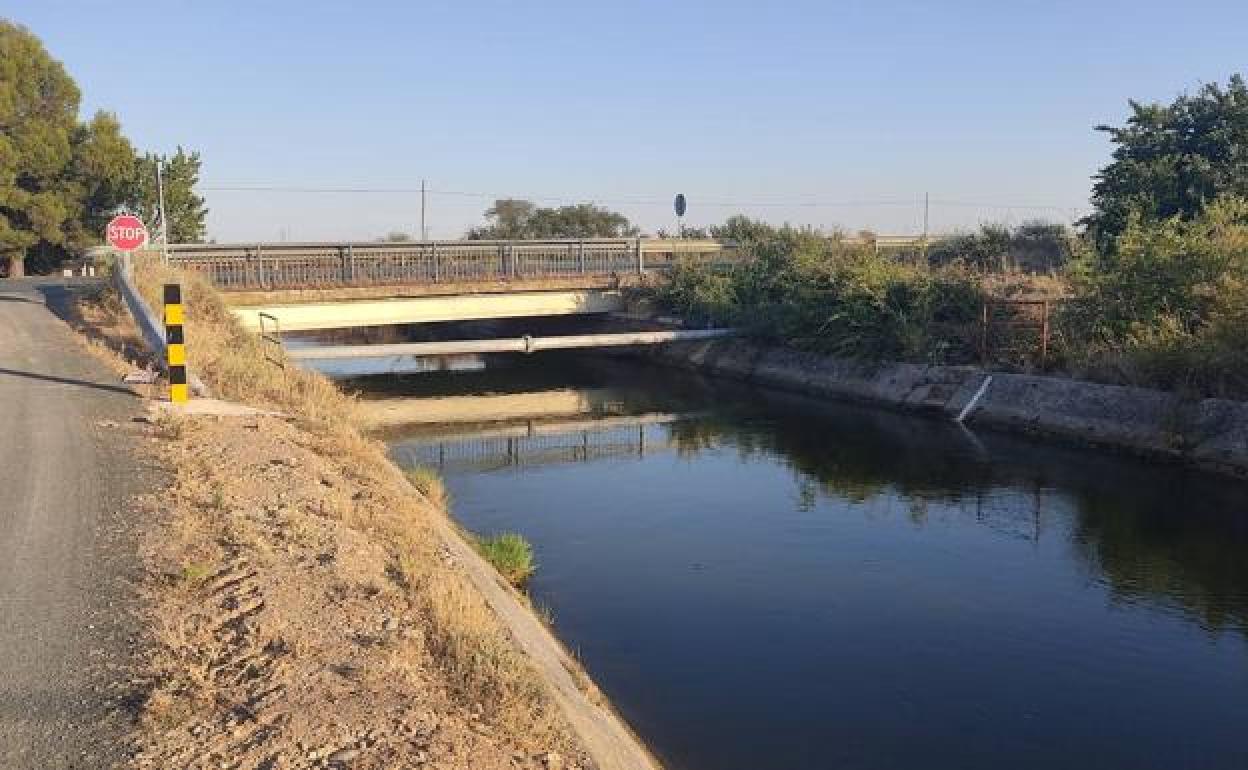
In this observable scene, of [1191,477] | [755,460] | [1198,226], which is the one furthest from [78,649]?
[1198,226]

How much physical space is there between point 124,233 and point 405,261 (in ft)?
64.2

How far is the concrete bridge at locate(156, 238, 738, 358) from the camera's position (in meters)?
35.4

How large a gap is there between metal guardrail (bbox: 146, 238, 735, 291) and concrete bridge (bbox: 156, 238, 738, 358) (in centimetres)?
4

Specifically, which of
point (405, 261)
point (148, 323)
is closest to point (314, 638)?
point (148, 323)

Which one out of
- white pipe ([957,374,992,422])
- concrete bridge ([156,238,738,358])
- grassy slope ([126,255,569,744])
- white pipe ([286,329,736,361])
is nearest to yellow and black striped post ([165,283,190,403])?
grassy slope ([126,255,569,744])

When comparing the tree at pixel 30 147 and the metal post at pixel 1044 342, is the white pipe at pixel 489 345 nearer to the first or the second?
the metal post at pixel 1044 342

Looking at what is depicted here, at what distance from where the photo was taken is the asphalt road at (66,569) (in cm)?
548

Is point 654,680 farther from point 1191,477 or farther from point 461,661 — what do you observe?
point 1191,477

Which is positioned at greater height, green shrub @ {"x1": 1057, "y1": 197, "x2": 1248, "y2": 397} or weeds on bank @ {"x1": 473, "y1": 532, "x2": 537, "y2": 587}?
green shrub @ {"x1": 1057, "y1": 197, "x2": 1248, "y2": 397}

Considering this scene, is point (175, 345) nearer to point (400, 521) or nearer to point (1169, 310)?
point (400, 521)

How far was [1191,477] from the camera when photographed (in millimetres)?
20250

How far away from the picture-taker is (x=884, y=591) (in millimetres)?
13297

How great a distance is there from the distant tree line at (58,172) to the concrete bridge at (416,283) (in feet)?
59.9

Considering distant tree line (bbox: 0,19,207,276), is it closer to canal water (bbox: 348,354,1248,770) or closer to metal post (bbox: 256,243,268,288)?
metal post (bbox: 256,243,268,288)
